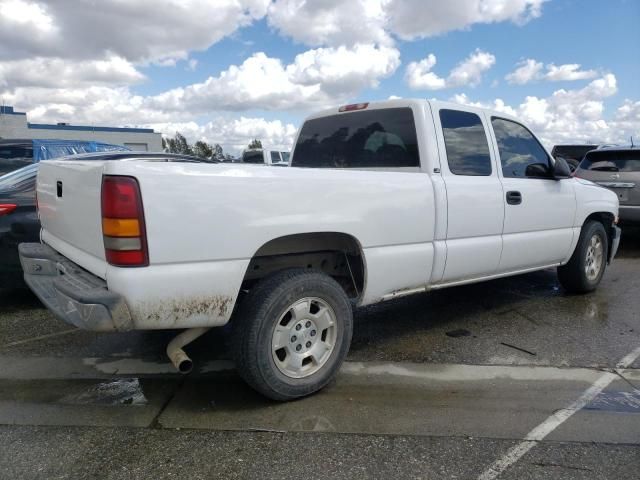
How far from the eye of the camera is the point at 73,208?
319 cm

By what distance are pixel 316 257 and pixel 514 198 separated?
1.96m

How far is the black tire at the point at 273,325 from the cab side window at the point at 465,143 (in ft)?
5.12

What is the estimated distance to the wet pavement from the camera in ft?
8.68

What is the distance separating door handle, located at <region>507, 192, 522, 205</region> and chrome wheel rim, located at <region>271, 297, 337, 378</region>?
6.72ft

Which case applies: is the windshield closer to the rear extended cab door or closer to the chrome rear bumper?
the rear extended cab door

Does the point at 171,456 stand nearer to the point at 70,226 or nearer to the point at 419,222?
the point at 70,226

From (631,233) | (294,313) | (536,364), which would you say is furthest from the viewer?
(631,233)

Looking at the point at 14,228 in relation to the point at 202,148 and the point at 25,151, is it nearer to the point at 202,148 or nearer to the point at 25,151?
the point at 25,151

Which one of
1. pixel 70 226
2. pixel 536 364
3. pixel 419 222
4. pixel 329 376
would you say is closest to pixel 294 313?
pixel 329 376

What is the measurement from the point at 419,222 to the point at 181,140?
159 ft

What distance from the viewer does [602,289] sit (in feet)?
20.4

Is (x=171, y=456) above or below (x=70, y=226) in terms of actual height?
below

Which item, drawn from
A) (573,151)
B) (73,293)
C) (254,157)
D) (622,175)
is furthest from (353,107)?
A: (254,157)

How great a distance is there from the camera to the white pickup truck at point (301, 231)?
2688mm
